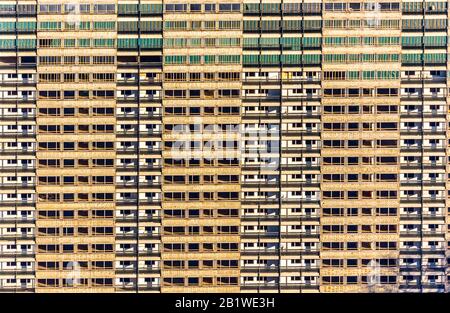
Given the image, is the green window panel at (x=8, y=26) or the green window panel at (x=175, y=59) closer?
the green window panel at (x=175, y=59)

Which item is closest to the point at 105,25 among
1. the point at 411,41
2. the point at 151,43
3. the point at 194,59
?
the point at 151,43

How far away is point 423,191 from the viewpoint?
90.1 ft

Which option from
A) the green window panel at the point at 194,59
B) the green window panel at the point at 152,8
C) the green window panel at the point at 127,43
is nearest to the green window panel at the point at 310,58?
the green window panel at the point at 194,59

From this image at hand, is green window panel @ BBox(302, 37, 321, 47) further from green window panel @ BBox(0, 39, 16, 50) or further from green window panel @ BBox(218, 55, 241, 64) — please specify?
green window panel @ BBox(0, 39, 16, 50)

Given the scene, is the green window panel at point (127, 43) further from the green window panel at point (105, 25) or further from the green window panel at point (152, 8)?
the green window panel at point (152, 8)

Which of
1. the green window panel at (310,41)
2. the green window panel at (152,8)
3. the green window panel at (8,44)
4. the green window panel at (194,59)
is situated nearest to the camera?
the green window panel at (194,59)

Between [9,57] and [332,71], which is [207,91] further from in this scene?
[9,57]

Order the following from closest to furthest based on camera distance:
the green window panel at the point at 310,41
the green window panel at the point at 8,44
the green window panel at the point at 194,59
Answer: the green window panel at the point at 194,59, the green window panel at the point at 310,41, the green window panel at the point at 8,44

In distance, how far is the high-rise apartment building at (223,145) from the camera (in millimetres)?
26891

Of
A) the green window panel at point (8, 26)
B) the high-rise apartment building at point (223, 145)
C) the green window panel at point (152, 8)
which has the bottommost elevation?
the high-rise apartment building at point (223, 145)

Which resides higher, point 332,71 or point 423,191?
point 332,71

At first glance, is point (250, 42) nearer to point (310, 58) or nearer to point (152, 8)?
point (310, 58)

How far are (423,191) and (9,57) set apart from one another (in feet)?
66.2
